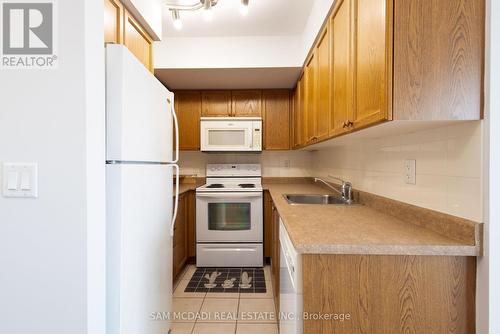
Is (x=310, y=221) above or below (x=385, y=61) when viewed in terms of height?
below

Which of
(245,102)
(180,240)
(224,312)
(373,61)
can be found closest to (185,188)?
(180,240)

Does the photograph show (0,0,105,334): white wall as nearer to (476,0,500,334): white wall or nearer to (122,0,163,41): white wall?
(122,0,163,41): white wall

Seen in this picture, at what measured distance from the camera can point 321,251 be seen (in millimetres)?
959

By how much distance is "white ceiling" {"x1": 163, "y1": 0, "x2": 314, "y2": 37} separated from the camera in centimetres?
211

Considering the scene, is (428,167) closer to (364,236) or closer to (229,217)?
(364,236)

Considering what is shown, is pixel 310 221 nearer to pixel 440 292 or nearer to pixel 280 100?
pixel 440 292

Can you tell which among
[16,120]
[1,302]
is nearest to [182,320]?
[1,302]

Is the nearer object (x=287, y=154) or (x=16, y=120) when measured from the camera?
(x=16, y=120)

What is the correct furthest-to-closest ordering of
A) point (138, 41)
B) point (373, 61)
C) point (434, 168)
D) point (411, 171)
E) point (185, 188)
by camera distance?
point (185, 188)
point (138, 41)
point (411, 171)
point (434, 168)
point (373, 61)

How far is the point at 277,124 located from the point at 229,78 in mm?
838

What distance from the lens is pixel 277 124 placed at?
11.2 feet

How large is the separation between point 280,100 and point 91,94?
2650 mm

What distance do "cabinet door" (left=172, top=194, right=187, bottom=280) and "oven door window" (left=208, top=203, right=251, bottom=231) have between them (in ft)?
0.95

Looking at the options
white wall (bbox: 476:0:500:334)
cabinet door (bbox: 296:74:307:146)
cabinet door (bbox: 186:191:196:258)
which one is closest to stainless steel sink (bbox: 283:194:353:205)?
Answer: cabinet door (bbox: 296:74:307:146)
